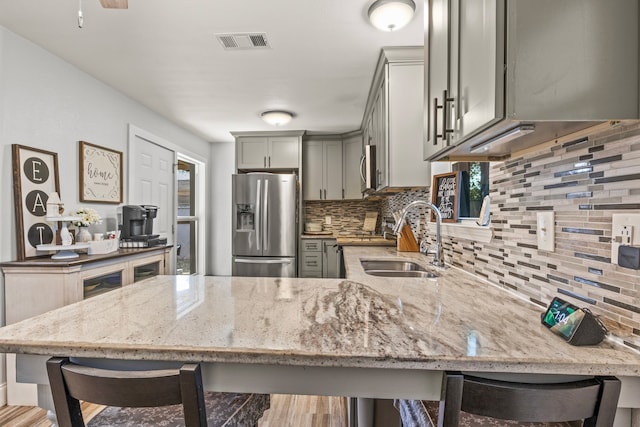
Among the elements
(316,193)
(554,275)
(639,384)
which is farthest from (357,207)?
(639,384)

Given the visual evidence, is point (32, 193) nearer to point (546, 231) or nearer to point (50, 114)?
point (50, 114)

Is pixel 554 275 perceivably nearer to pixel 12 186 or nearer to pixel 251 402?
pixel 251 402

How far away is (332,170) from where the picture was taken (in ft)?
15.4

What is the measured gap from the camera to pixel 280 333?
814 millimetres

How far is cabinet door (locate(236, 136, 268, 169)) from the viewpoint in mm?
4621

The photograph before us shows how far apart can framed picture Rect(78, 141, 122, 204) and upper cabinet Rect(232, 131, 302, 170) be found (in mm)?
1794

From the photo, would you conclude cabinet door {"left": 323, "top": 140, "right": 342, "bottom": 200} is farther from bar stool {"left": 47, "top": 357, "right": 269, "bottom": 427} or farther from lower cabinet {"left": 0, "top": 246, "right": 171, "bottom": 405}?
bar stool {"left": 47, "top": 357, "right": 269, "bottom": 427}

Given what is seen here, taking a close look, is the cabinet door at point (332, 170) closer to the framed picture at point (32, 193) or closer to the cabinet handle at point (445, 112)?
the framed picture at point (32, 193)

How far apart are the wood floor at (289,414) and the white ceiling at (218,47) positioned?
2.33m

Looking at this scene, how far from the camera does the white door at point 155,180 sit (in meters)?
3.31

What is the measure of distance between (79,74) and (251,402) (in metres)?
2.95

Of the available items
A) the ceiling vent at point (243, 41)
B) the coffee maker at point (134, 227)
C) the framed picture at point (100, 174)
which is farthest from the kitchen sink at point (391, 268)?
the framed picture at point (100, 174)

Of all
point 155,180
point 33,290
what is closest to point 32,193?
point 33,290

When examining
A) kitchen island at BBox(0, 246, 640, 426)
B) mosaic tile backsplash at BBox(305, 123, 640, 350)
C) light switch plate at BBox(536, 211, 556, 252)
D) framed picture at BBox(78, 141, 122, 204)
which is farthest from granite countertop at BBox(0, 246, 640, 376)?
framed picture at BBox(78, 141, 122, 204)
